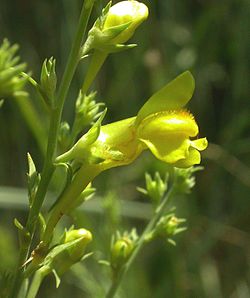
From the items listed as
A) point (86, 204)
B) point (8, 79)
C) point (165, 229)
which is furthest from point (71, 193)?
point (86, 204)

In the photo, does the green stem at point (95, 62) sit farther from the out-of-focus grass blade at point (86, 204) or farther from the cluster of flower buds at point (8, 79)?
the out-of-focus grass blade at point (86, 204)

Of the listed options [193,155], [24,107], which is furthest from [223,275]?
[193,155]

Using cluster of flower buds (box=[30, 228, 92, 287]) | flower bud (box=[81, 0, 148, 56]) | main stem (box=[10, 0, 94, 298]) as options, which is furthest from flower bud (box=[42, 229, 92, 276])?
flower bud (box=[81, 0, 148, 56])

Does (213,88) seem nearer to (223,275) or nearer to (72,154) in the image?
(223,275)

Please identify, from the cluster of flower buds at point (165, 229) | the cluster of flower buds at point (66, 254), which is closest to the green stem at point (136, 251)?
the cluster of flower buds at point (165, 229)

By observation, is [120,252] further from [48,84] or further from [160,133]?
[48,84]

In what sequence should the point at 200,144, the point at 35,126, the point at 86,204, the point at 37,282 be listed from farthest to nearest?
the point at 86,204, the point at 35,126, the point at 37,282, the point at 200,144
